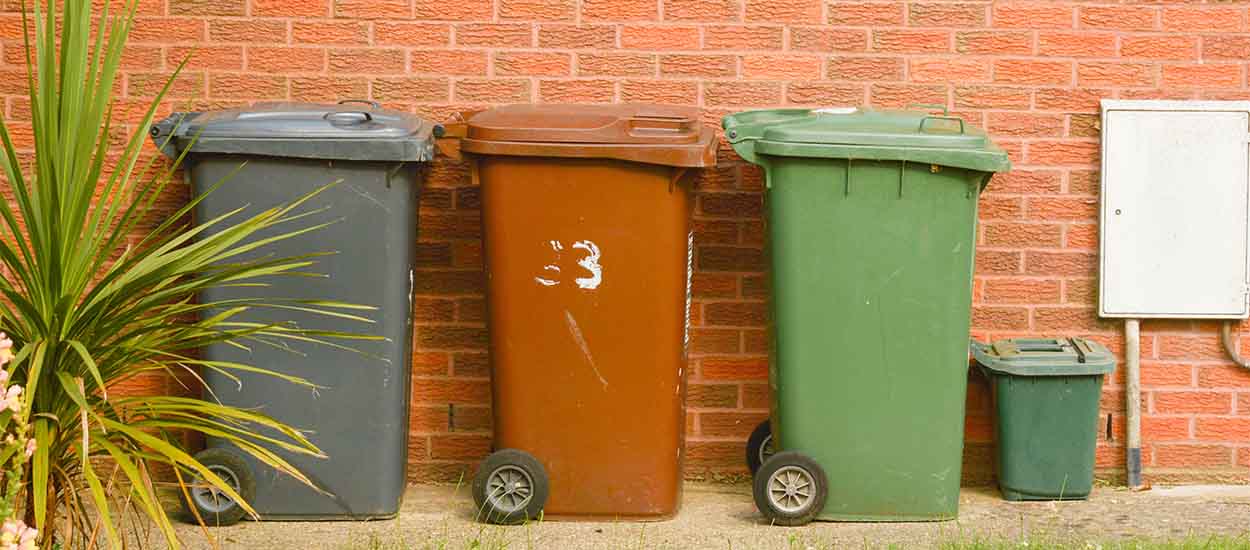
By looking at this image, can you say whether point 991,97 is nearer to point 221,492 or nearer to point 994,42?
point 994,42

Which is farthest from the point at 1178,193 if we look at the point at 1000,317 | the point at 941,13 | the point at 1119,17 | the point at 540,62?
the point at 540,62

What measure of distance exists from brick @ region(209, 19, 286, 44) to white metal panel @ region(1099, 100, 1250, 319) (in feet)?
10.5

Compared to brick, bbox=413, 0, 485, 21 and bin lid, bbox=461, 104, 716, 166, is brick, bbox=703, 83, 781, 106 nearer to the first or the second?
bin lid, bbox=461, 104, 716, 166

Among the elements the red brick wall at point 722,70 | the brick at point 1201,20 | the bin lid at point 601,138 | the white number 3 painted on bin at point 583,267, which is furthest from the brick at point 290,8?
the brick at point 1201,20

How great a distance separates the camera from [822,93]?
6.09m

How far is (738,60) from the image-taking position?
607 centimetres

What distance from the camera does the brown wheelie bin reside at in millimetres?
5324

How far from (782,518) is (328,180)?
6.37 feet

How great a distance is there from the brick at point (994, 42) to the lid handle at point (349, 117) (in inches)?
90.3

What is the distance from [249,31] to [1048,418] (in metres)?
3.33

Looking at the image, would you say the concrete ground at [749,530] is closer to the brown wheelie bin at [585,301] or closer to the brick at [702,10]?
the brown wheelie bin at [585,301]

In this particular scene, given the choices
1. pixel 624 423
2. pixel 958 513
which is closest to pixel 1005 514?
pixel 958 513

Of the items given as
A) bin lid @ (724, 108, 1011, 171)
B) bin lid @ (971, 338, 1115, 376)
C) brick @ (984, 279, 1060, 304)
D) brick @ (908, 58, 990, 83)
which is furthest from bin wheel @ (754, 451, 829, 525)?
brick @ (908, 58, 990, 83)

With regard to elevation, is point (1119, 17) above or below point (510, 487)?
above
